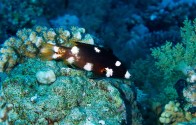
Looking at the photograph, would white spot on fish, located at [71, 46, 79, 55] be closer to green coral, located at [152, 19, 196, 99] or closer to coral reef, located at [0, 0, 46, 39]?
green coral, located at [152, 19, 196, 99]

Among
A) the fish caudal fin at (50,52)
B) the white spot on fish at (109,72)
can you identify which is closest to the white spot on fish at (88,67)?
the white spot on fish at (109,72)

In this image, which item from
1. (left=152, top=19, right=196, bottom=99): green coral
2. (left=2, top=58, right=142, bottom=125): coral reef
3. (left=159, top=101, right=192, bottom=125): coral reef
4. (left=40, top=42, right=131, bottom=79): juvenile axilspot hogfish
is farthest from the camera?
(left=152, top=19, right=196, bottom=99): green coral

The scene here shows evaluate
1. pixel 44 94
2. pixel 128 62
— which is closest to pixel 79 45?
pixel 44 94

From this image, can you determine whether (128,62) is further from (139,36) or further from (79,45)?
(79,45)

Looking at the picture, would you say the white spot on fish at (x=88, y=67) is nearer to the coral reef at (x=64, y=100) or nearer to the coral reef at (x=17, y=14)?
the coral reef at (x=64, y=100)

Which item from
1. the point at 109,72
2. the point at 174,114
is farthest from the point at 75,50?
the point at 174,114

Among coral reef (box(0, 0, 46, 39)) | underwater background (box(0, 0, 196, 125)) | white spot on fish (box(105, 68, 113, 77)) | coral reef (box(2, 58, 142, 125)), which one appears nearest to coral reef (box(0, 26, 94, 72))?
underwater background (box(0, 0, 196, 125))
